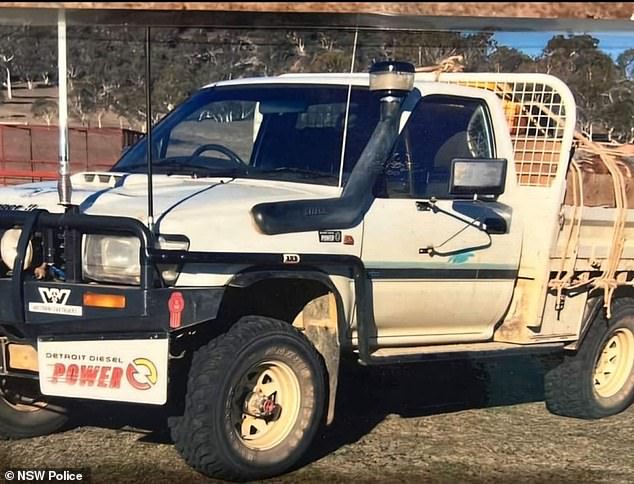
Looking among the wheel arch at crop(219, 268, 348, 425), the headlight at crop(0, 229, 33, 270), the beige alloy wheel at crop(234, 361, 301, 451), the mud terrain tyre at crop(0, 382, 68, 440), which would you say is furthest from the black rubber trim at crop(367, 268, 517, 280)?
the mud terrain tyre at crop(0, 382, 68, 440)

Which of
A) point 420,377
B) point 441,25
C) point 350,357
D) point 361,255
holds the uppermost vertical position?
point 441,25

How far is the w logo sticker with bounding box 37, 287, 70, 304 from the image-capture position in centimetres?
434

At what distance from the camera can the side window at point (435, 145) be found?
530 cm

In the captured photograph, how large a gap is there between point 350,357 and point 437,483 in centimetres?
85

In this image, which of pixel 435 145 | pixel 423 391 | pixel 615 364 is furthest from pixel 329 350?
pixel 615 364

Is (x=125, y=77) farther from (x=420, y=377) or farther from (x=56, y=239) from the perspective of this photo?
(x=420, y=377)

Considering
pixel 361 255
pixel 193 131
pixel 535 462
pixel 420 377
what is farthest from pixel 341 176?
pixel 420 377

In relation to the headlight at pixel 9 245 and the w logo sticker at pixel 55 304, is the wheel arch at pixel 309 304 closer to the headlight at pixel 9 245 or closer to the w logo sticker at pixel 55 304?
the w logo sticker at pixel 55 304

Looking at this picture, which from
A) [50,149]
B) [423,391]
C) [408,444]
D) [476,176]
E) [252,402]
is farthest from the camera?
[50,149]

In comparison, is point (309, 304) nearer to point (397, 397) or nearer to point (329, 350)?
point (329, 350)

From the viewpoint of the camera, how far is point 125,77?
177 inches

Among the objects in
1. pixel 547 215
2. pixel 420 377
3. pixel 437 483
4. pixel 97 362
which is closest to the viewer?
pixel 97 362

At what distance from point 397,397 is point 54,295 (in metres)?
3.04

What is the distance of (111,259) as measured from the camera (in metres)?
4.41
